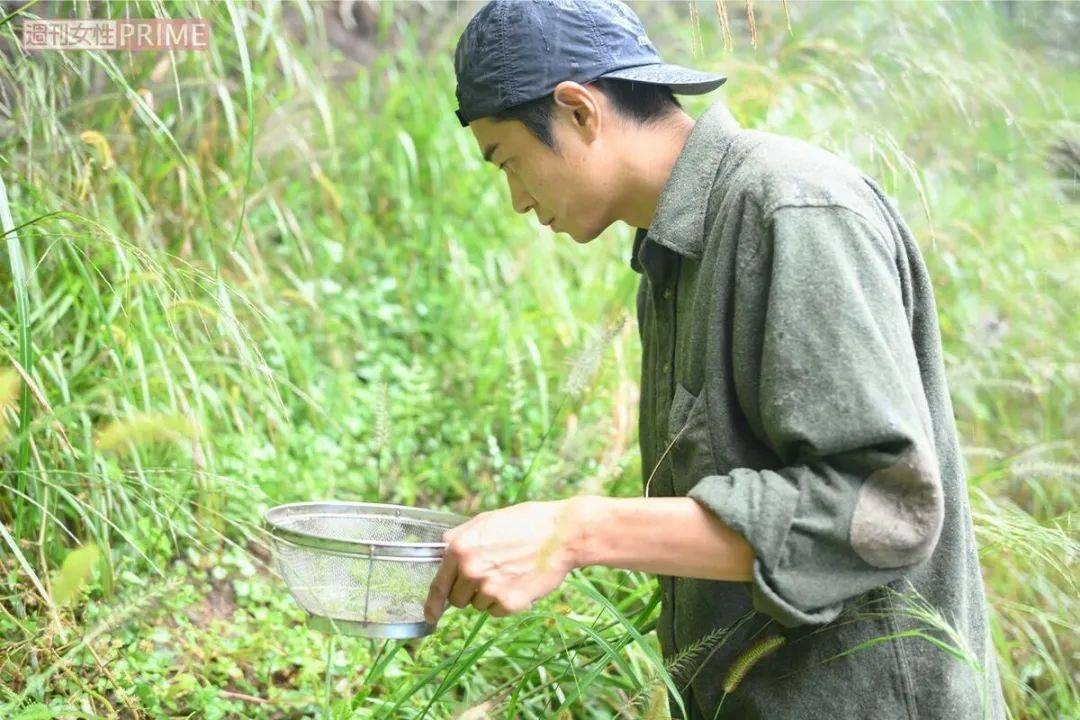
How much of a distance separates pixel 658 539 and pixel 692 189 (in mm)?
559

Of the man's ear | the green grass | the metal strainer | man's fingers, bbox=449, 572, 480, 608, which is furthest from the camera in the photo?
the green grass

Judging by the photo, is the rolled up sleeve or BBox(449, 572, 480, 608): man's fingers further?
BBox(449, 572, 480, 608): man's fingers

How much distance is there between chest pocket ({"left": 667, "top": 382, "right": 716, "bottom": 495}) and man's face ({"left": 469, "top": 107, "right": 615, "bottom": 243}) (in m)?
0.35

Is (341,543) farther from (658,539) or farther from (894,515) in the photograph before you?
(894,515)

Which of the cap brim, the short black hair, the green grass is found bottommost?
the green grass

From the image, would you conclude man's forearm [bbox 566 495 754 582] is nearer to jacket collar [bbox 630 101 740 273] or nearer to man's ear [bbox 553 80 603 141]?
jacket collar [bbox 630 101 740 273]

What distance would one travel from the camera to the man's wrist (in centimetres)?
143

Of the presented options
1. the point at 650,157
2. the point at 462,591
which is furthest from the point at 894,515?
the point at 650,157

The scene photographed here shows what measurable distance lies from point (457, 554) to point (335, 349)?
2505mm

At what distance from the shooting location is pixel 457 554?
1441 millimetres

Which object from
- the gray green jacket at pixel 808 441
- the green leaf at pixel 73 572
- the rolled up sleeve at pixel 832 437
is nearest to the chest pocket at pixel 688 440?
the gray green jacket at pixel 808 441

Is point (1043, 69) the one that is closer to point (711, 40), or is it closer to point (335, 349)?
point (711, 40)

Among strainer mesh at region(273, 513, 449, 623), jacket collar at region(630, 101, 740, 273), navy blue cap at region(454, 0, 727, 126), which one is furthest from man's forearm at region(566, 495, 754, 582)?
navy blue cap at region(454, 0, 727, 126)

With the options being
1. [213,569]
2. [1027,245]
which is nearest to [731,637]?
[213,569]
